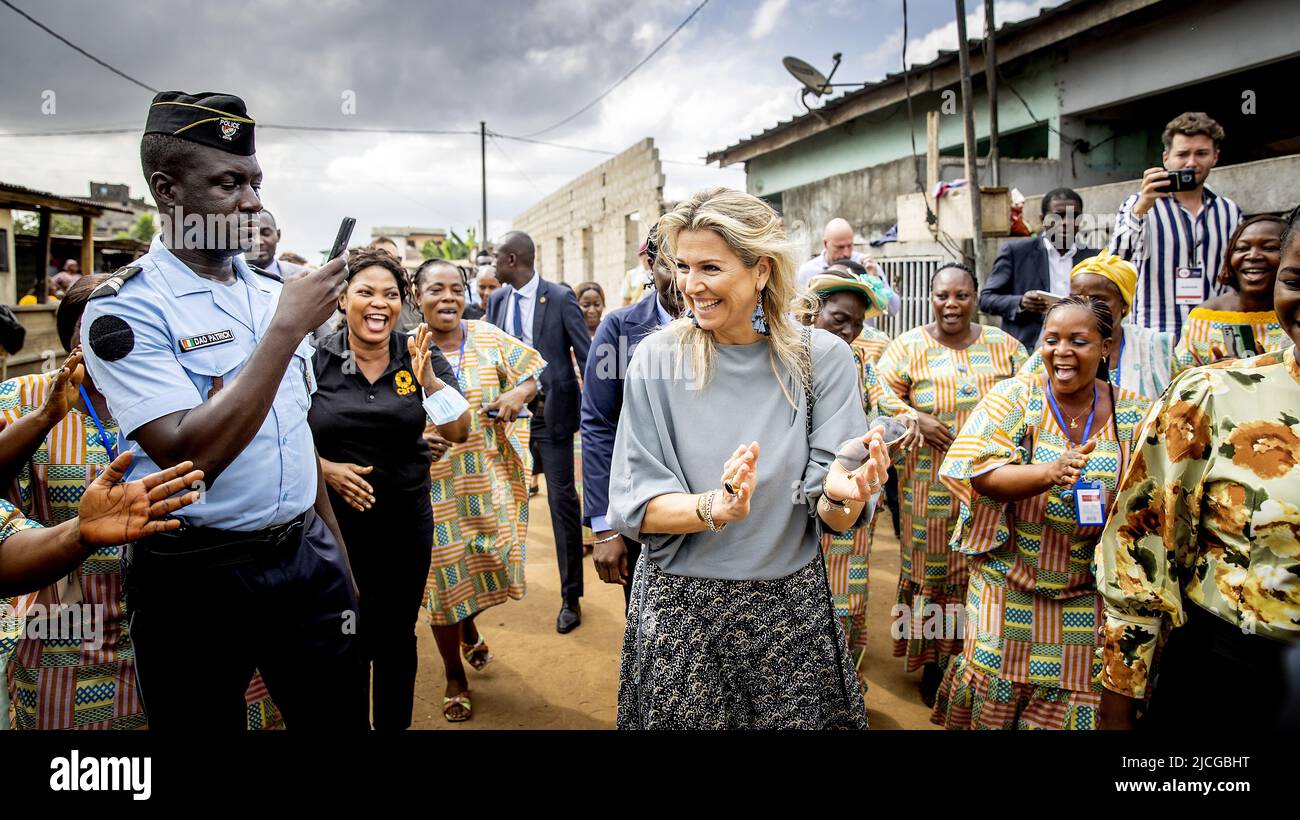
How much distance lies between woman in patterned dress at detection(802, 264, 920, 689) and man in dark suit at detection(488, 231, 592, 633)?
1731mm

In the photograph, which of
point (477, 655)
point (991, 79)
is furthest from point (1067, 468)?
point (991, 79)

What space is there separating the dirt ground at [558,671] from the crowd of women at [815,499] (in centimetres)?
18

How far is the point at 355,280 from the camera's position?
10.5 feet

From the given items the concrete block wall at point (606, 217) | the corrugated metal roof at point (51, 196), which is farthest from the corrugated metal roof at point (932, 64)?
the corrugated metal roof at point (51, 196)

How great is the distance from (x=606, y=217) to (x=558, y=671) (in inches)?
575

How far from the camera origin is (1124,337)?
11.3 ft

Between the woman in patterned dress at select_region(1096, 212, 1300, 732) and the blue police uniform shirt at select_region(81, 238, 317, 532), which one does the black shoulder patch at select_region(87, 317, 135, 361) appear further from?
the woman in patterned dress at select_region(1096, 212, 1300, 732)

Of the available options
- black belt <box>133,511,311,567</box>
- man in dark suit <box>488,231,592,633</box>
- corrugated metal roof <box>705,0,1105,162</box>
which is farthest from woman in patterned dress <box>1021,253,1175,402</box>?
corrugated metal roof <box>705,0,1105,162</box>

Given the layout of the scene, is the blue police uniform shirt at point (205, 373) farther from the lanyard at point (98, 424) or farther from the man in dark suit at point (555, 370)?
the man in dark suit at point (555, 370)

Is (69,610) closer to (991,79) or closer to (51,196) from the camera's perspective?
(991,79)

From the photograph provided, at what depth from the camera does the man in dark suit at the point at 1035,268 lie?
498cm

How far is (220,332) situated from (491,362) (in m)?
2.43
